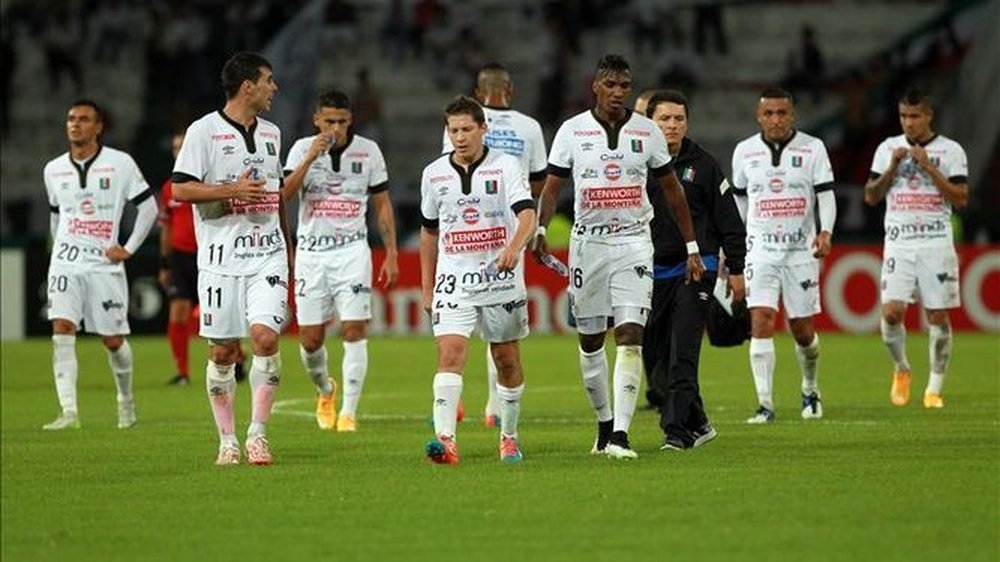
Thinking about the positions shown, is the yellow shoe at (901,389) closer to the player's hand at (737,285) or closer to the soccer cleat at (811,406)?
the soccer cleat at (811,406)

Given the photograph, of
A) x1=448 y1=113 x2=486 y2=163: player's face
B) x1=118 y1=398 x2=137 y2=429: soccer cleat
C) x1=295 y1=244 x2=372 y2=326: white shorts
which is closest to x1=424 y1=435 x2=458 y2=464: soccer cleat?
x1=448 y1=113 x2=486 y2=163: player's face

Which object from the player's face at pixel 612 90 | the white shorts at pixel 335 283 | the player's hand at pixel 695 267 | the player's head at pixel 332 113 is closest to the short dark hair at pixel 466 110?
the player's face at pixel 612 90

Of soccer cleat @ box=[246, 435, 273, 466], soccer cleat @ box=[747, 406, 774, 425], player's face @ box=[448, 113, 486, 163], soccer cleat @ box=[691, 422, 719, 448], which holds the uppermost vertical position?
player's face @ box=[448, 113, 486, 163]

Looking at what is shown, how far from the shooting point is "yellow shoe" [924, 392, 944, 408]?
17.7 metres

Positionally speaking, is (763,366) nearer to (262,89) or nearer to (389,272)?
(389,272)

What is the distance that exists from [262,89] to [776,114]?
16.4 feet

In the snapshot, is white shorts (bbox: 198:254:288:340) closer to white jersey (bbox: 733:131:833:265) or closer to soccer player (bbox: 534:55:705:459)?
soccer player (bbox: 534:55:705:459)

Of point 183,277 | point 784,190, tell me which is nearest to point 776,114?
point 784,190

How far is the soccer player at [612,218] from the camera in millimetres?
13281

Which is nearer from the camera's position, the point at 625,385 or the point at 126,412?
the point at 625,385

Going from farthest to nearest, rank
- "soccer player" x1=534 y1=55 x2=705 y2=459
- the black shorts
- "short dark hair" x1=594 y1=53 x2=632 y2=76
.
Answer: the black shorts
"soccer player" x1=534 y1=55 x2=705 y2=459
"short dark hair" x1=594 y1=53 x2=632 y2=76

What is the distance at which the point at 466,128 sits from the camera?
12.7 metres

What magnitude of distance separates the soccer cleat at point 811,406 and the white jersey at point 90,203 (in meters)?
5.43

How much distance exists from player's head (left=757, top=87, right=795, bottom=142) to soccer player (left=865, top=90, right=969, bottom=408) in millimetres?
1452
